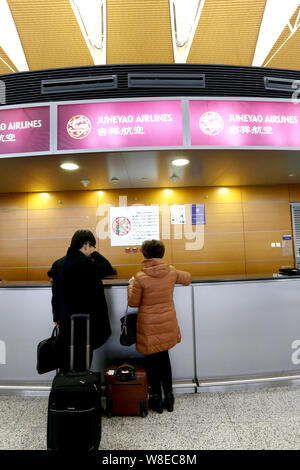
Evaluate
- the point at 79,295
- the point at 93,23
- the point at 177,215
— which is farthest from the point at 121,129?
the point at 93,23

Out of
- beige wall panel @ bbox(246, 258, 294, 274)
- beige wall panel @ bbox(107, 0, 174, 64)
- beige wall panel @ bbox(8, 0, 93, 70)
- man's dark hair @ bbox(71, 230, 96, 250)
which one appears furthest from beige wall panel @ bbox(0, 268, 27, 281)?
beige wall panel @ bbox(107, 0, 174, 64)

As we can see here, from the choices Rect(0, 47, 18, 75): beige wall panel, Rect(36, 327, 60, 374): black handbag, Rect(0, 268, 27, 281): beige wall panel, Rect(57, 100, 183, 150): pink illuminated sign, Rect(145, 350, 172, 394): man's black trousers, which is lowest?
Rect(145, 350, 172, 394): man's black trousers

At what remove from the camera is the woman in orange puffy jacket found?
1816mm

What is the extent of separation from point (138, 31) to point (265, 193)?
519cm

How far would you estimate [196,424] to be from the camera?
1.72 metres

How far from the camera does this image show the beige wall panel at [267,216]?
4.46m

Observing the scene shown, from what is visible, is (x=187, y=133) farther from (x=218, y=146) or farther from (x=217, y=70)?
(x=217, y=70)

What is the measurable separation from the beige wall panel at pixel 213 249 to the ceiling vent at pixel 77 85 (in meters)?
2.74

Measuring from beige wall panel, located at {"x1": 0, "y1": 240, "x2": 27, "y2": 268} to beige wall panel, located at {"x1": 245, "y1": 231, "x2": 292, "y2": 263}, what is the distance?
14.1ft

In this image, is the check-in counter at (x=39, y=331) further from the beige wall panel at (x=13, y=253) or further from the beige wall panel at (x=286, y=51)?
the beige wall panel at (x=286, y=51)

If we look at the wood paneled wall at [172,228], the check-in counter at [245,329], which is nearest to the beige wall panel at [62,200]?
the wood paneled wall at [172,228]

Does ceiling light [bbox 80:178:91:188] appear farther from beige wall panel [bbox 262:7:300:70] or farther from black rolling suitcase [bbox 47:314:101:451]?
beige wall panel [bbox 262:7:300:70]

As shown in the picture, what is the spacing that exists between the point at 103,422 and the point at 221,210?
148 inches
